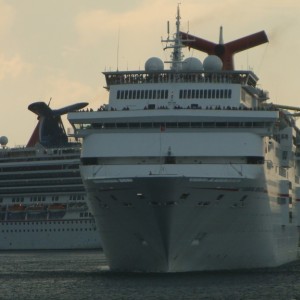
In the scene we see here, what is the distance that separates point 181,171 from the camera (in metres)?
60.7

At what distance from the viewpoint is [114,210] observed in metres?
61.8

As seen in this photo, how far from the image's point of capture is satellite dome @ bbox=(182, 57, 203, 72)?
229ft

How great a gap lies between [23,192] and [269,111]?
6450 centimetres

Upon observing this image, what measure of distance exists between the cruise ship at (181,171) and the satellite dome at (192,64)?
0.09 meters

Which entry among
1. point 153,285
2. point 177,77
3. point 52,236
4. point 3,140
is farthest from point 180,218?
point 3,140

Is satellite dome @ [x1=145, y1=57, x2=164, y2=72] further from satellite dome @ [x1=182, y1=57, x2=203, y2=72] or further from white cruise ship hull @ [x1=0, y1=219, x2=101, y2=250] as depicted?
white cruise ship hull @ [x1=0, y1=219, x2=101, y2=250]

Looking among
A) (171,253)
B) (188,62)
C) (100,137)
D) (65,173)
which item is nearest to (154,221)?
(171,253)

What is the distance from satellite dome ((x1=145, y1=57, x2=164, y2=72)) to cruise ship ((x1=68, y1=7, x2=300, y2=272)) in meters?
0.09

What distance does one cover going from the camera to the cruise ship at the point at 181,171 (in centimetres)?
6006

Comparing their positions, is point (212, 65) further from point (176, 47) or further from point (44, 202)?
point (44, 202)

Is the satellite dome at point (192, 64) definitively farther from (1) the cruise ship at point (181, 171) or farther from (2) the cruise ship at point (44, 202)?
(2) the cruise ship at point (44, 202)

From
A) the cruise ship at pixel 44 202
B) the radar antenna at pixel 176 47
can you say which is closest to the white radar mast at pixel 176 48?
the radar antenna at pixel 176 47

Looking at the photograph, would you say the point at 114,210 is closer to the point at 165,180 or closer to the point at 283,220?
the point at 165,180

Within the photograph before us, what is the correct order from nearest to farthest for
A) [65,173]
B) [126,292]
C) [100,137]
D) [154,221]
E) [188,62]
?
[126,292]
[154,221]
[100,137]
[188,62]
[65,173]
